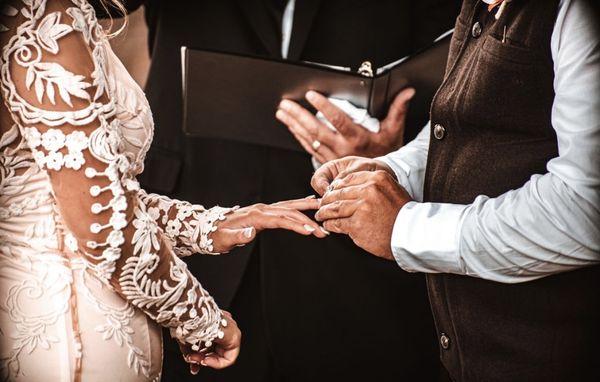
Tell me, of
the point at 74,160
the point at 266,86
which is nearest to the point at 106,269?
the point at 74,160

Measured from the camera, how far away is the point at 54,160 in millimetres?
712

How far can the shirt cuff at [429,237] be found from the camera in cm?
84

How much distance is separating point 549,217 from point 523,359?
0.75 ft

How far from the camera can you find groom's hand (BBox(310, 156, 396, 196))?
1.03m

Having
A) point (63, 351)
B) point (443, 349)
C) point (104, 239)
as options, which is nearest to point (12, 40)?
point (104, 239)

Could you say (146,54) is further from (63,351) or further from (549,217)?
(549,217)

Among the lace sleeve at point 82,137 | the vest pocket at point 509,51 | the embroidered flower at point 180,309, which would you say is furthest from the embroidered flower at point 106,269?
the vest pocket at point 509,51

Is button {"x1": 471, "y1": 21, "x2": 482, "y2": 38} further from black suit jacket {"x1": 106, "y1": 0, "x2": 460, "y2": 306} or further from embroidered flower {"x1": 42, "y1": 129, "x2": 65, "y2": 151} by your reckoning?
embroidered flower {"x1": 42, "y1": 129, "x2": 65, "y2": 151}

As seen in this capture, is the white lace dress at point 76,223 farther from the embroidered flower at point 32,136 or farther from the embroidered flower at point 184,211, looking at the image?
the embroidered flower at point 184,211

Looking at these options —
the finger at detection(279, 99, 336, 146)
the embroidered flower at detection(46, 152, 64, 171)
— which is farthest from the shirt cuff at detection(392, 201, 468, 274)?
the embroidered flower at detection(46, 152, 64, 171)

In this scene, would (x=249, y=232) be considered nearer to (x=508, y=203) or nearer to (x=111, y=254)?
(x=111, y=254)

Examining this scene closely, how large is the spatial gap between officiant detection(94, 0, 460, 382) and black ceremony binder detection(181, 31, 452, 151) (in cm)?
5

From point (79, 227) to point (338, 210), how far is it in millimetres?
363

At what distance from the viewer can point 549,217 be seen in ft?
2.47
